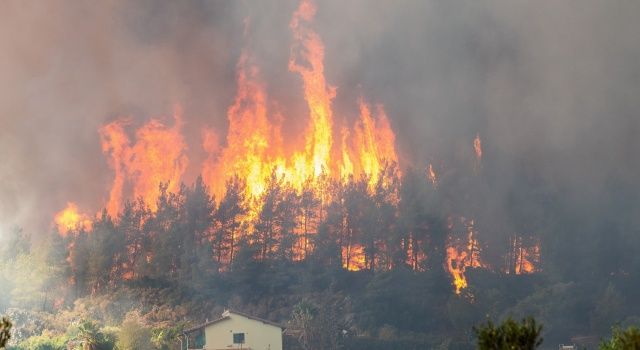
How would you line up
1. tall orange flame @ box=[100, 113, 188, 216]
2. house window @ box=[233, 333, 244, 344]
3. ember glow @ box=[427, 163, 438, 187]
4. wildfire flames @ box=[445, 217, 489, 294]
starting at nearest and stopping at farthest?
1. house window @ box=[233, 333, 244, 344]
2. wildfire flames @ box=[445, 217, 489, 294]
3. ember glow @ box=[427, 163, 438, 187]
4. tall orange flame @ box=[100, 113, 188, 216]

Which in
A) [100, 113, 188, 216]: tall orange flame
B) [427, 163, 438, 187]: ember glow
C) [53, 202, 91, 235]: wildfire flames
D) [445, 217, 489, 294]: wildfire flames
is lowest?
[445, 217, 489, 294]: wildfire flames

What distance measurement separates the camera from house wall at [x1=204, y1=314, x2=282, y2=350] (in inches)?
4163

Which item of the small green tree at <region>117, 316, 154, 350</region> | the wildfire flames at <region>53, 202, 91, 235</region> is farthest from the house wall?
the wildfire flames at <region>53, 202, 91, 235</region>

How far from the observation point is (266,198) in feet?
493

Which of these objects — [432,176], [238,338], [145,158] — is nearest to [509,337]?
[238,338]

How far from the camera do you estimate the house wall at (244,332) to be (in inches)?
4163

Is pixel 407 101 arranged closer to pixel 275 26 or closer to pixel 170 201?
pixel 275 26

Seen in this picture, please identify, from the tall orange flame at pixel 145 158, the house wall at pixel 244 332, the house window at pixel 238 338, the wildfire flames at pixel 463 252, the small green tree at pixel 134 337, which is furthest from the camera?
the tall orange flame at pixel 145 158

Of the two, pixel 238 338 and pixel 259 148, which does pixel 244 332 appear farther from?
pixel 259 148

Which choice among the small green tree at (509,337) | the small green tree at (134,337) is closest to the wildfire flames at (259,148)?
the small green tree at (134,337)

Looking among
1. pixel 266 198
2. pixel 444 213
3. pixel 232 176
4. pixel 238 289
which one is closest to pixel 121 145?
pixel 232 176

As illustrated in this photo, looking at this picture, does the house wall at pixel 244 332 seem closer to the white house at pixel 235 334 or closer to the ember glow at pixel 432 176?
the white house at pixel 235 334

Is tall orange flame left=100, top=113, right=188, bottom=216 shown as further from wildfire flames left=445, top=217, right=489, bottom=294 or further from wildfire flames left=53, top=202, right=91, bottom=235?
wildfire flames left=445, top=217, right=489, bottom=294

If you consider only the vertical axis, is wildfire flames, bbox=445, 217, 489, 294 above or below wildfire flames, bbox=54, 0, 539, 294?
below
